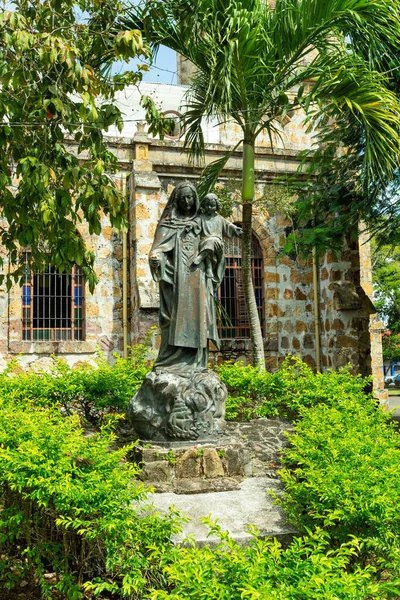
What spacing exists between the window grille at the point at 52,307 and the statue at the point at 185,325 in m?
5.68

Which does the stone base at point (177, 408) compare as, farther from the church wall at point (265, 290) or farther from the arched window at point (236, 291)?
the arched window at point (236, 291)

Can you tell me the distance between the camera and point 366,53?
9289 mm

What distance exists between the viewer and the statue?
5.82m

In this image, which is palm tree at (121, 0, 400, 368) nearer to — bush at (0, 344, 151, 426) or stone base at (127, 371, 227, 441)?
bush at (0, 344, 151, 426)

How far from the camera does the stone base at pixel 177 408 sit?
5738 mm

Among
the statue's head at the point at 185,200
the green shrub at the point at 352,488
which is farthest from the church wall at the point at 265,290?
the green shrub at the point at 352,488

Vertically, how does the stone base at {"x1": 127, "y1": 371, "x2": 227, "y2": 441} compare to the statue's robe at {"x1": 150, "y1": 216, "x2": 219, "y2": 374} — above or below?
below

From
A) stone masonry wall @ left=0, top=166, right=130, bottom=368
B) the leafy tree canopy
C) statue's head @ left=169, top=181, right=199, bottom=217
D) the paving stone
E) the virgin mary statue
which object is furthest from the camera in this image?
stone masonry wall @ left=0, top=166, right=130, bottom=368

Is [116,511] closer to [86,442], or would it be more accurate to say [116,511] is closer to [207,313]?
[86,442]

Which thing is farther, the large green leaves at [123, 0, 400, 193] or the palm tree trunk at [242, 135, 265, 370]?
the palm tree trunk at [242, 135, 265, 370]

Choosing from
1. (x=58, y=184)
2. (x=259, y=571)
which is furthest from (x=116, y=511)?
(x=58, y=184)

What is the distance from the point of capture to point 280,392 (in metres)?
8.05

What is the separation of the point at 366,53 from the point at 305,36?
4.03 feet

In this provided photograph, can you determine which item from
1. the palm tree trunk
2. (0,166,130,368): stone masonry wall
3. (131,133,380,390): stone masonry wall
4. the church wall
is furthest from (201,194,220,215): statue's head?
(0,166,130,368): stone masonry wall
